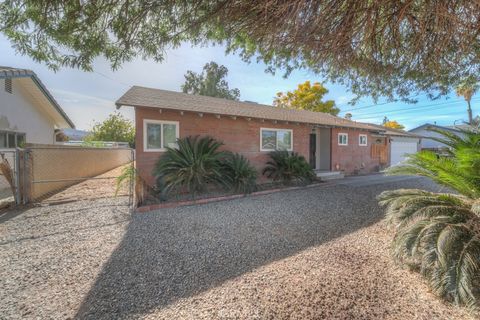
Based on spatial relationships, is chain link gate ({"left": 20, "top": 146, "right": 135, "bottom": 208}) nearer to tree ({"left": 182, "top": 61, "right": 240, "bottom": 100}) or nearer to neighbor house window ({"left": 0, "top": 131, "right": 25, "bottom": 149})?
neighbor house window ({"left": 0, "top": 131, "right": 25, "bottom": 149})

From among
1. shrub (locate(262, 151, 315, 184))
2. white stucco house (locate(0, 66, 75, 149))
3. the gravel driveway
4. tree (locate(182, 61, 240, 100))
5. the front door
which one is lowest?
the gravel driveway

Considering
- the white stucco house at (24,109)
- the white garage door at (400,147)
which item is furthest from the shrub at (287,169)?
the white garage door at (400,147)

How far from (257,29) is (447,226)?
4.06m

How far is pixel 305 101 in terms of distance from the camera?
25.7m

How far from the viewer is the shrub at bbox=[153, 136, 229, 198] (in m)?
7.39

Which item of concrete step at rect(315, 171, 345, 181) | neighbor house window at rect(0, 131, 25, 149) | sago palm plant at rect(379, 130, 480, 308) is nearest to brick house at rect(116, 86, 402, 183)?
concrete step at rect(315, 171, 345, 181)

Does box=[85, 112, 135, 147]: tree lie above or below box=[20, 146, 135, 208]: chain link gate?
above

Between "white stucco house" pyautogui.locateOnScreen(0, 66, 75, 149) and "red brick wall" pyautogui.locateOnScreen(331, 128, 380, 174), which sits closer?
"white stucco house" pyautogui.locateOnScreen(0, 66, 75, 149)

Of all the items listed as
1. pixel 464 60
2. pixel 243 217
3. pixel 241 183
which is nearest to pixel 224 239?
pixel 243 217

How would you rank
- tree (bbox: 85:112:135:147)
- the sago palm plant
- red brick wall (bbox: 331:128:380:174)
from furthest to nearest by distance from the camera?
tree (bbox: 85:112:135:147), red brick wall (bbox: 331:128:380:174), the sago palm plant

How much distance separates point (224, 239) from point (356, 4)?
461 cm

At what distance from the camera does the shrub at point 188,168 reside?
7.39 meters

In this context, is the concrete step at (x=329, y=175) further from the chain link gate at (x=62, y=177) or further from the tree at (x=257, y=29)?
the chain link gate at (x=62, y=177)

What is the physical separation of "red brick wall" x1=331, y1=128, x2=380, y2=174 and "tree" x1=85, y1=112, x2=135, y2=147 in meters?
21.3
